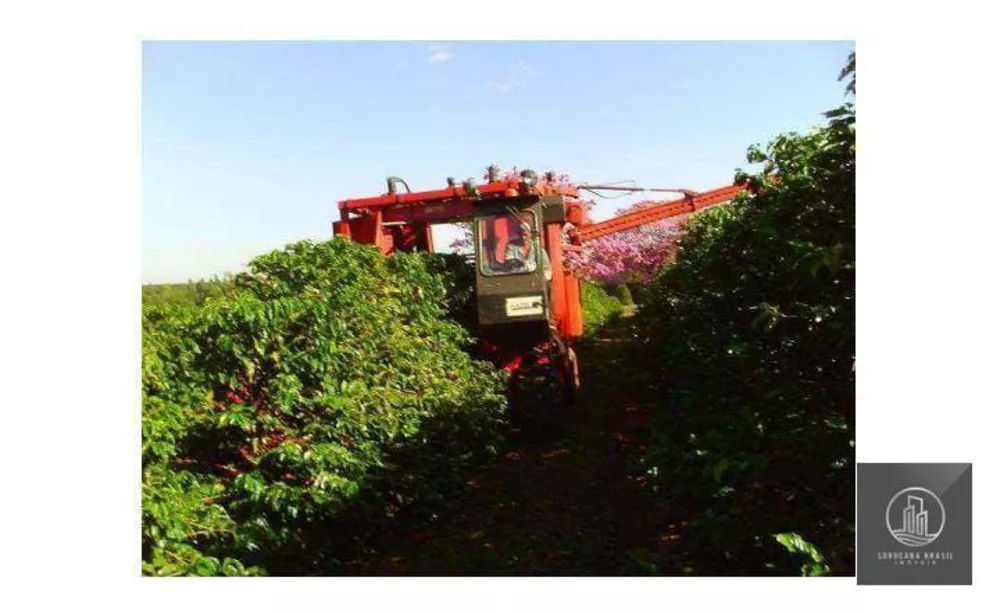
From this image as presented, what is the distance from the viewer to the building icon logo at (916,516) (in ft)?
9.21

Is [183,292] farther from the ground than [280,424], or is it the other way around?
[183,292]

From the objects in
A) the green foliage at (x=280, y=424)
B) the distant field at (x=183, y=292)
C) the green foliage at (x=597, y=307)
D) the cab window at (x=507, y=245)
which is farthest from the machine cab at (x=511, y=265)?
the green foliage at (x=597, y=307)

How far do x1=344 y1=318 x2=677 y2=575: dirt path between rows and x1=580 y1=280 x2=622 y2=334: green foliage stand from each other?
4.02m

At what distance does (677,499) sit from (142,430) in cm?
248

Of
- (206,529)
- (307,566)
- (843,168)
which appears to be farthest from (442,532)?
(843,168)

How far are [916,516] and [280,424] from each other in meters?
3.10

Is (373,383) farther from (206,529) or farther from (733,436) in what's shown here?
(733,436)

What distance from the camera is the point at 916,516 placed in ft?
9.43

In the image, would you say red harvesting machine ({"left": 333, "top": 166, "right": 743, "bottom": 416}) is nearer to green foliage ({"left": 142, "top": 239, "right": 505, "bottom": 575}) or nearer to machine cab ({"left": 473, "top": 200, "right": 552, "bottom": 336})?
machine cab ({"left": 473, "top": 200, "right": 552, "bottom": 336})

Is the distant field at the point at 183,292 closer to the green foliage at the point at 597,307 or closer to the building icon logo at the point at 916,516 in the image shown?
the building icon logo at the point at 916,516

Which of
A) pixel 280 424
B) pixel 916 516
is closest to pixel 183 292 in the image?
pixel 280 424

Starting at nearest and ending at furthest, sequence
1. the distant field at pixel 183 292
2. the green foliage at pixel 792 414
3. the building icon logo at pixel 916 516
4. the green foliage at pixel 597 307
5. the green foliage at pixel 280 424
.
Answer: the green foliage at pixel 792 414, the building icon logo at pixel 916 516, the green foliage at pixel 280 424, the distant field at pixel 183 292, the green foliage at pixel 597 307

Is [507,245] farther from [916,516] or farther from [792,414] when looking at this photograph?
[916,516]

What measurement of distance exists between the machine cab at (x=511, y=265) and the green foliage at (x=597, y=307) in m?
4.31
